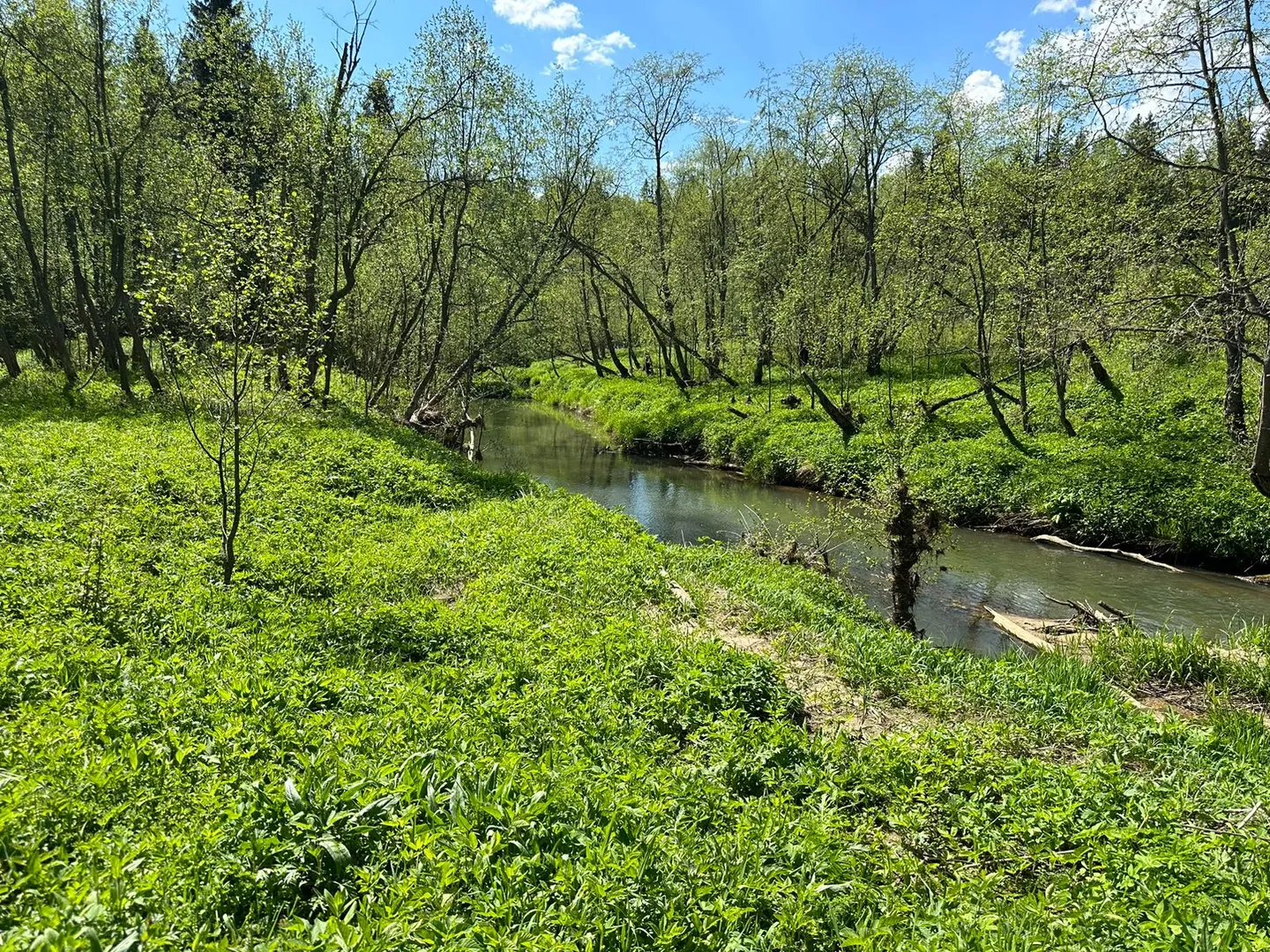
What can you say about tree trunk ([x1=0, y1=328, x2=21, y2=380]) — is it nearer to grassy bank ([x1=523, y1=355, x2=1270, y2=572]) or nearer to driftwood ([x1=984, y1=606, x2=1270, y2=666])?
grassy bank ([x1=523, y1=355, x2=1270, y2=572])

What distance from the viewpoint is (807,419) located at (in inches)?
1011

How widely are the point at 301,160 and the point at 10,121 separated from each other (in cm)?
720

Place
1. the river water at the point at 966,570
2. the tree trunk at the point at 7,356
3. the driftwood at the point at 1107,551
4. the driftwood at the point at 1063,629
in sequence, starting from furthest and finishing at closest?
the tree trunk at the point at 7,356, the driftwood at the point at 1107,551, the river water at the point at 966,570, the driftwood at the point at 1063,629

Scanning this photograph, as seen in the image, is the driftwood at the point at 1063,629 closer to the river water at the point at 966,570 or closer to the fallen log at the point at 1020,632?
the fallen log at the point at 1020,632

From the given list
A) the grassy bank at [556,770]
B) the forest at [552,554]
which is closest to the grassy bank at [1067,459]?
the forest at [552,554]

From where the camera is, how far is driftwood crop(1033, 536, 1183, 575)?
14367 millimetres

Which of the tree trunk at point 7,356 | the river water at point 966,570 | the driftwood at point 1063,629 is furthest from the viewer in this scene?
the tree trunk at point 7,356

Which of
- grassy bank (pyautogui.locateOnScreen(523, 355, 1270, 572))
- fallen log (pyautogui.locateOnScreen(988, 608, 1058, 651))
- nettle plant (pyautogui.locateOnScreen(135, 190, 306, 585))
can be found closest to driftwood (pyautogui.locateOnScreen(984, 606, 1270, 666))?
fallen log (pyautogui.locateOnScreen(988, 608, 1058, 651))

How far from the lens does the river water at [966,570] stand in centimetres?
1202

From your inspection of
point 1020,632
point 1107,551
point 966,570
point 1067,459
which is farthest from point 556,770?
point 1067,459

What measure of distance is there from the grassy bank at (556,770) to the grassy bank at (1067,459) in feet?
16.3

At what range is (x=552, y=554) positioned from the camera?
35.7ft

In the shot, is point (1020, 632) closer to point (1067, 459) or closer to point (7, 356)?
point (1067, 459)

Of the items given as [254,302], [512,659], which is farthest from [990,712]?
[254,302]
